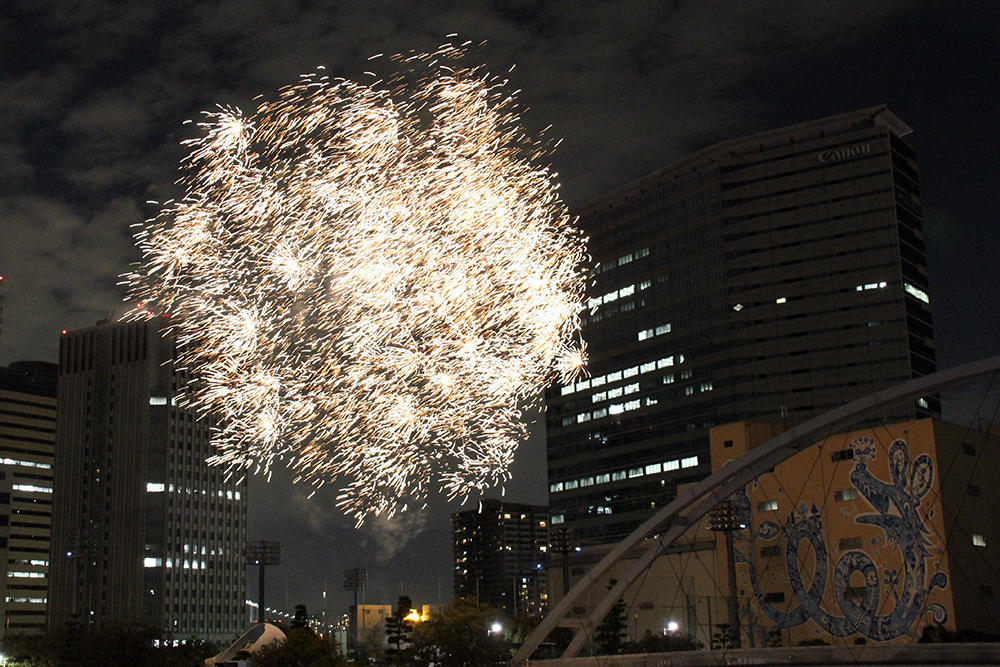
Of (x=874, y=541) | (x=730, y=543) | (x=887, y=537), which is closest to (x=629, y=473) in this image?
(x=874, y=541)

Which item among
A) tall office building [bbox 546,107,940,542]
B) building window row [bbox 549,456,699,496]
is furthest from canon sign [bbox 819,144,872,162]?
building window row [bbox 549,456,699,496]

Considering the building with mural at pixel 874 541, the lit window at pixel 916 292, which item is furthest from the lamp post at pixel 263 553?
the lit window at pixel 916 292

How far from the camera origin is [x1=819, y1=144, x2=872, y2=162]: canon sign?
168m

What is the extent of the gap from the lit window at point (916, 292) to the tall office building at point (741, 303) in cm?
35

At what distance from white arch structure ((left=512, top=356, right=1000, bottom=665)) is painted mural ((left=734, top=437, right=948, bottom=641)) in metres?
25.1

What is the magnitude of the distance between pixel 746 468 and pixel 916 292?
123 meters

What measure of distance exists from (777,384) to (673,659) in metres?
113

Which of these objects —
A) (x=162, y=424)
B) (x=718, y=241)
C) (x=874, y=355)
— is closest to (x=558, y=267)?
(x=874, y=355)

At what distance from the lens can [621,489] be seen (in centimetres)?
18638

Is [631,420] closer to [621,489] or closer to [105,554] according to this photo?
[621,489]

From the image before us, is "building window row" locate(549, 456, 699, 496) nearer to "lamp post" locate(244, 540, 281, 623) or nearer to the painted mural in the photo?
"lamp post" locate(244, 540, 281, 623)

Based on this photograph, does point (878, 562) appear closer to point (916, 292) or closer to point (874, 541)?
point (874, 541)

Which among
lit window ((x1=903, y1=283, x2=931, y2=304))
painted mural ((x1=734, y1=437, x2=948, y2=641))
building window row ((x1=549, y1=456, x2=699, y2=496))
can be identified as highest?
lit window ((x1=903, y1=283, x2=931, y2=304))

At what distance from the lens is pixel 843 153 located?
16988 cm
